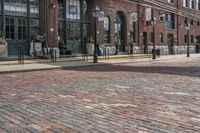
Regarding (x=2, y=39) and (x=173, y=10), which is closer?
(x=2, y=39)

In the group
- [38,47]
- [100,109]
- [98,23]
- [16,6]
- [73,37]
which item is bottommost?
[100,109]

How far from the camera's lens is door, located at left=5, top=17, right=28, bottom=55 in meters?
27.6

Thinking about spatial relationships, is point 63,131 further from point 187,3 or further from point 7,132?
point 187,3

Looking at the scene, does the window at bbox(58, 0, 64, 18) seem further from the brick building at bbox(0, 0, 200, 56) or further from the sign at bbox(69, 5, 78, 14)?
A: the sign at bbox(69, 5, 78, 14)

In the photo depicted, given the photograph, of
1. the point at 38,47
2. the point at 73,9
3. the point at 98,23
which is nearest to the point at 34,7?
the point at 38,47

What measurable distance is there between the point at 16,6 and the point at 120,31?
1484 cm

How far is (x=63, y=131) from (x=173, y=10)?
4785cm

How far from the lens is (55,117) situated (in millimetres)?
7352

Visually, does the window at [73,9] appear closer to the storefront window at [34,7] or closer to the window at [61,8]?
the window at [61,8]

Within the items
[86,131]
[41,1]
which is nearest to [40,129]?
[86,131]

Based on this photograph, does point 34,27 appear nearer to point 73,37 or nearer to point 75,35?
point 73,37

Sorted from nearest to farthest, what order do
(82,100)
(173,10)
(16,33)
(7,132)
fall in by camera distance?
(7,132), (82,100), (16,33), (173,10)

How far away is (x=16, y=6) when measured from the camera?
28.2 m

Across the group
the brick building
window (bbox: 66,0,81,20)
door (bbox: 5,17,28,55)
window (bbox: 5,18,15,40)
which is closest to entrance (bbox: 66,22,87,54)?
the brick building
